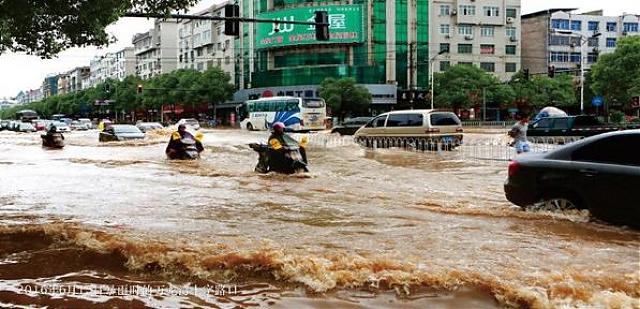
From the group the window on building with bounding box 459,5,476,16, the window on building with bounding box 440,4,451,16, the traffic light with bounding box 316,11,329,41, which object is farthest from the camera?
the window on building with bounding box 459,5,476,16

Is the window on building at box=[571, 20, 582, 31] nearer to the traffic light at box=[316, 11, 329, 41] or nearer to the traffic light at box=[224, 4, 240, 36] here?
the traffic light at box=[316, 11, 329, 41]

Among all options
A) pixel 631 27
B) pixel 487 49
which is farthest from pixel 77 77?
pixel 631 27

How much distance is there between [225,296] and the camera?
200 inches

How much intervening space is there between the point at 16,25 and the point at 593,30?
251 feet

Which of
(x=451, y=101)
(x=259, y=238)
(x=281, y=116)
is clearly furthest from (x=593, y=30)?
(x=259, y=238)

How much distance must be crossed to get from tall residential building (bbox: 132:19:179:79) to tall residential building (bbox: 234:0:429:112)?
35.7m

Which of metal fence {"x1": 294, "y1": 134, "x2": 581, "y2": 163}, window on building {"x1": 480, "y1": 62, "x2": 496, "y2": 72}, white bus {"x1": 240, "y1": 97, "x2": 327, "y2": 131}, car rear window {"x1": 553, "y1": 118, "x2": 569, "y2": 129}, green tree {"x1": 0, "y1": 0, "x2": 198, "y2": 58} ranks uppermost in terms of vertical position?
window on building {"x1": 480, "y1": 62, "x2": 496, "y2": 72}

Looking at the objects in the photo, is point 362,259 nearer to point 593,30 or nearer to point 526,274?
point 526,274

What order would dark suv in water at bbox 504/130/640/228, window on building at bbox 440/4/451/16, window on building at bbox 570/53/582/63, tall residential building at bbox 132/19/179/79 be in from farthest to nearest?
tall residential building at bbox 132/19/179/79 → window on building at bbox 570/53/582/63 → window on building at bbox 440/4/451/16 → dark suv in water at bbox 504/130/640/228

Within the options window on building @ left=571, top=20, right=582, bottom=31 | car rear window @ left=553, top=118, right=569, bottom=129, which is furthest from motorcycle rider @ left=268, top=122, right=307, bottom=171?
window on building @ left=571, top=20, right=582, bottom=31

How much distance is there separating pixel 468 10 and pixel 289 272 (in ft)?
221

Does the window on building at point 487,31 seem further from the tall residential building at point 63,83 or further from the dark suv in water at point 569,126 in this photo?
the tall residential building at point 63,83

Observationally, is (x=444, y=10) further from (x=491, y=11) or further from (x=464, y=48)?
(x=491, y=11)

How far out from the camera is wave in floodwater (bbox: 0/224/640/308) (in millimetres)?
4938
